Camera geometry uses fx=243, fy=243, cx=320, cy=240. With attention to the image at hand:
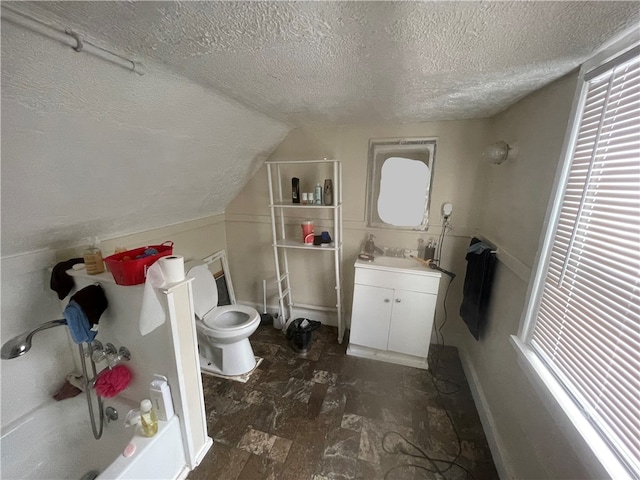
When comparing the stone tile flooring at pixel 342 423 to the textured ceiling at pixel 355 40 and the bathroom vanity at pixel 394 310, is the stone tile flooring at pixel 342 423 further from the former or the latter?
the textured ceiling at pixel 355 40

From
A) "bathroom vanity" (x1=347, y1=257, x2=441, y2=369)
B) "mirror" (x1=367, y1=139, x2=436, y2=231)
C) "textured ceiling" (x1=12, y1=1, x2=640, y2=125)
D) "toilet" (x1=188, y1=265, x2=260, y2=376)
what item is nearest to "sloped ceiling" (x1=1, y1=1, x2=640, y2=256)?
"textured ceiling" (x1=12, y1=1, x2=640, y2=125)

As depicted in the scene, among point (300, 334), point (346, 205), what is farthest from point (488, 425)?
point (346, 205)

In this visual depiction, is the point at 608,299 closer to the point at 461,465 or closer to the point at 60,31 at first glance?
the point at 461,465

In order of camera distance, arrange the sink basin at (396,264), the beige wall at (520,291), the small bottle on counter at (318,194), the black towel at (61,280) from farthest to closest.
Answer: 1. the small bottle on counter at (318,194)
2. the sink basin at (396,264)
3. the black towel at (61,280)
4. the beige wall at (520,291)

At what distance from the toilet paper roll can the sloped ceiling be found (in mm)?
535

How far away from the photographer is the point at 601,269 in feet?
2.61

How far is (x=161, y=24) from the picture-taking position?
27.7 inches

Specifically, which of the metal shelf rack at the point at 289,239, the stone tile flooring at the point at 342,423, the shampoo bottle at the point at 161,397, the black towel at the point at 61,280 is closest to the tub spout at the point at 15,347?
the black towel at the point at 61,280

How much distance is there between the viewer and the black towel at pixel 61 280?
1203 millimetres

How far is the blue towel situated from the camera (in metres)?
1.08

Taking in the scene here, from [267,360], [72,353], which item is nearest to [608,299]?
[267,360]

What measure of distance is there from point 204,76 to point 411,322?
2.06 meters

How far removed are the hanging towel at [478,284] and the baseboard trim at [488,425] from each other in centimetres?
35

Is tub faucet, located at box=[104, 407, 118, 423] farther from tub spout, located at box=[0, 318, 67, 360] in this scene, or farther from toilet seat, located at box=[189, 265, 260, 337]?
toilet seat, located at box=[189, 265, 260, 337]
